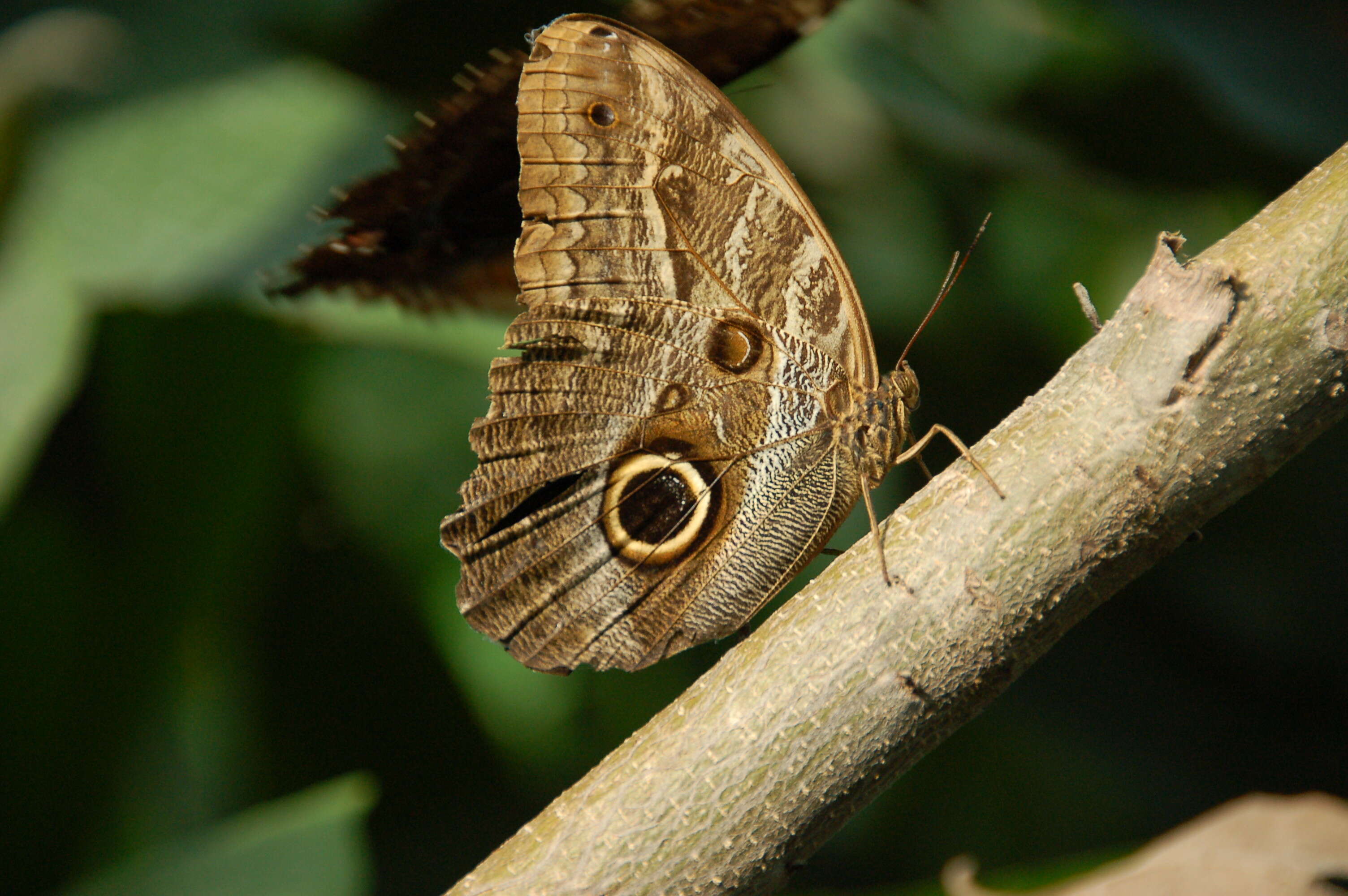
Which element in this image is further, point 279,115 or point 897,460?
point 279,115

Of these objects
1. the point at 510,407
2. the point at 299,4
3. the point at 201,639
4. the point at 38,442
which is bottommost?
the point at 201,639

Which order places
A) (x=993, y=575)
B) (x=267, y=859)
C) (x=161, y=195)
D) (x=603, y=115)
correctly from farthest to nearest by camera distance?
1. (x=161, y=195)
2. (x=267, y=859)
3. (x=603, y=115)
4. (x=993, y=575)

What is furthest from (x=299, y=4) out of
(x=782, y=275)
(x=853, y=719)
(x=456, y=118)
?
(x=853, y=719)

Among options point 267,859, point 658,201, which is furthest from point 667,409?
point 267,859

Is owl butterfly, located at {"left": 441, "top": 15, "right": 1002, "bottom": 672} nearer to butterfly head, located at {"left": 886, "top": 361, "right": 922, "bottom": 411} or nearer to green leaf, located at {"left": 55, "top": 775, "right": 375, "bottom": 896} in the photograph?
butterfly head, located at {"left": 886, "top": 361, "right": 922, "bottom": 411}

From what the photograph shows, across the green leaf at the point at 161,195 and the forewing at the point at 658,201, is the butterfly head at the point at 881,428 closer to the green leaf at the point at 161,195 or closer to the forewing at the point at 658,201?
the forewing at the point at 658,201

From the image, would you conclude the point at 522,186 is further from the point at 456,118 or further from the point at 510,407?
the point at 510,407

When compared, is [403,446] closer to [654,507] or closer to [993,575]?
[654,507]
